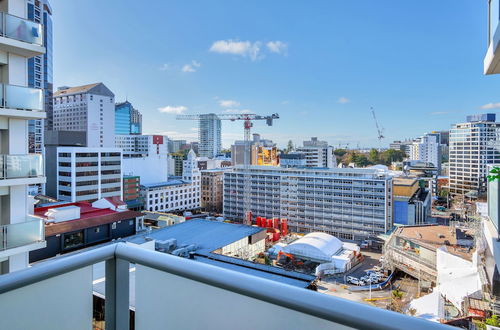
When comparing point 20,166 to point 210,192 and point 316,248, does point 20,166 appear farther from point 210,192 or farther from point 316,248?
point 210,192

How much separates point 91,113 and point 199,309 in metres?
25.4

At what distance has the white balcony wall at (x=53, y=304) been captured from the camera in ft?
1.66

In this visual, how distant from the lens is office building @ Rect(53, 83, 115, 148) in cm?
2291

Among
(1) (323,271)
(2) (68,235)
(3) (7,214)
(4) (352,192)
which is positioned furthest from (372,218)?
(3) (7,214)

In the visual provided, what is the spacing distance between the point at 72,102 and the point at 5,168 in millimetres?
25811

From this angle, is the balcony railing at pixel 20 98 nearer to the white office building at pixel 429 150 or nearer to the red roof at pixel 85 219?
Answer: the red roof at pixel 85 219

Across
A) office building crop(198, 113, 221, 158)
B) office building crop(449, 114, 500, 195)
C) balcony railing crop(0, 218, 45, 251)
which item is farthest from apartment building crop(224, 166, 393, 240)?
office building crop(198, 113, 221, 158)

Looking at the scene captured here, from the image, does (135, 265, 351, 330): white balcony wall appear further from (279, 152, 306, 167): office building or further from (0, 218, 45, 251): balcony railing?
(279, 152, 306, 167): office building

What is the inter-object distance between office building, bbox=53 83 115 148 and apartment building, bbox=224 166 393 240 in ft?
37.5

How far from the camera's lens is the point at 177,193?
18.8m

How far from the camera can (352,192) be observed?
14.2m

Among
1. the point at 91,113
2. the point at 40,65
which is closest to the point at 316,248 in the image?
the point at 40,65

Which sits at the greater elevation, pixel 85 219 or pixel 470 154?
pixel 470 154

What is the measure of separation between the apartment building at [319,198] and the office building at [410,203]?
4.71ft
